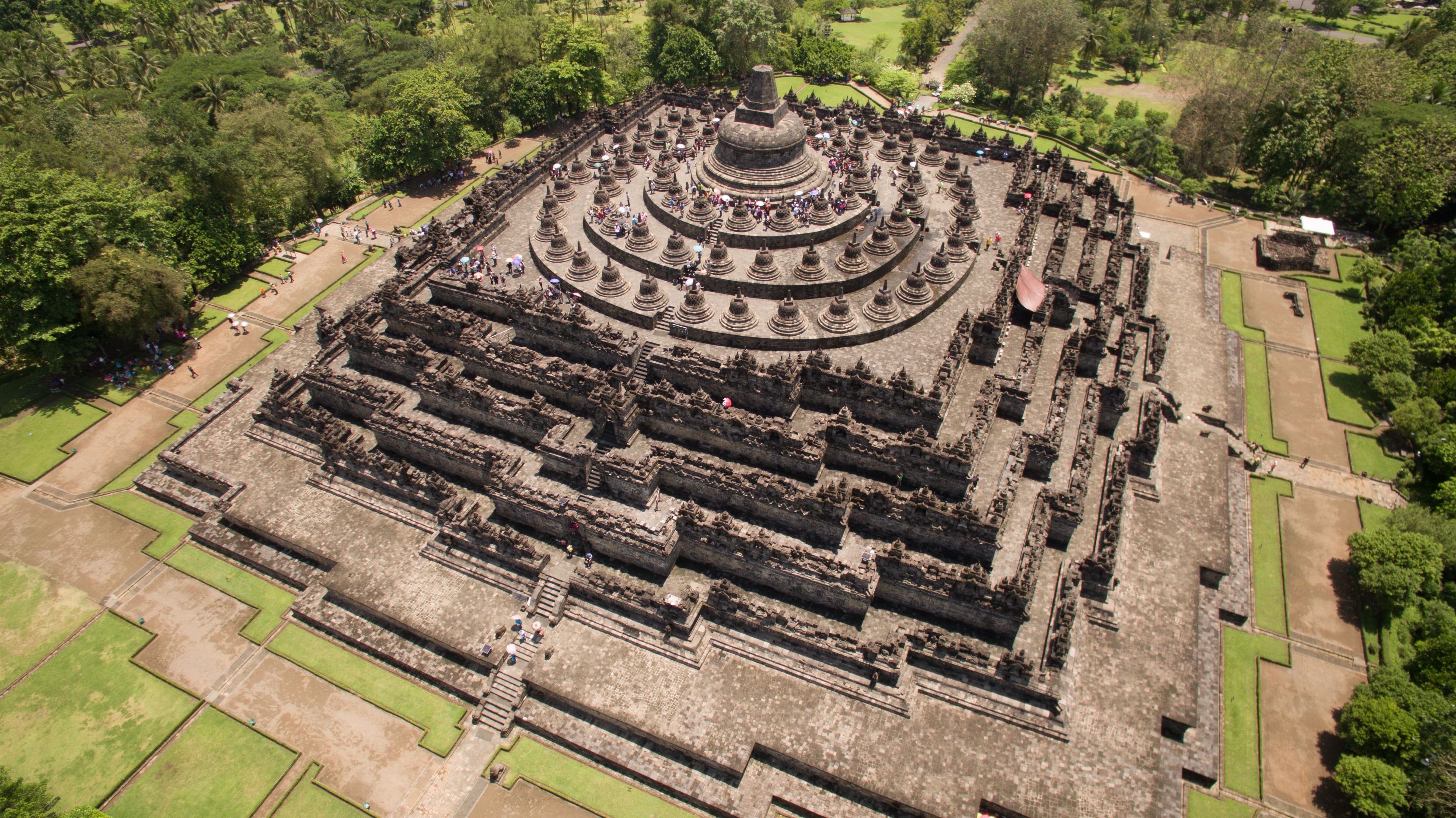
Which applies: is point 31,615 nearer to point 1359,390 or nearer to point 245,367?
point 245,367

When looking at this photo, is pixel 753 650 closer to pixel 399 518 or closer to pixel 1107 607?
pixel 1107 607

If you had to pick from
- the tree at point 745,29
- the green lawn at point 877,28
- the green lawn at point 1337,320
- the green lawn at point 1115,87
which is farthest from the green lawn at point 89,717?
the green lawn at point 877,28

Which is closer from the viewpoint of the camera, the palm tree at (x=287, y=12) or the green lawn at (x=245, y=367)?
the green lawn at (x=245, y=367)

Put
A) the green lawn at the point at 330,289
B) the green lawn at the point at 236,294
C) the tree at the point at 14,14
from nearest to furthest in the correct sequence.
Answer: the green lawn at the point at 330,289 < the green lawn at the point at 236,294 < the tree at the point at 14,14

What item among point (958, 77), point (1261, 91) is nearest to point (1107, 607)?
point (1261, 91)

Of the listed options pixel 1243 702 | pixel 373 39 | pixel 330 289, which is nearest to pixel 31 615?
pixel 330 289

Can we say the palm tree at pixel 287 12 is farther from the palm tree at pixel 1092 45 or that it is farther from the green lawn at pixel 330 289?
the palm tree at pixel 1092 45
